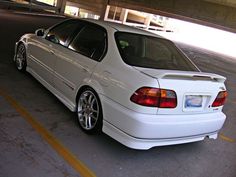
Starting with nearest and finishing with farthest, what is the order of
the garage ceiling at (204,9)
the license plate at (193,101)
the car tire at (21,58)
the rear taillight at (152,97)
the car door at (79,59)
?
1. the rear taillight at (152,97)
2. the license plate at (193,101)
3. the car door at (79,59)
4. the car tire at (21,58)
5. the garage ceiling at (204,9)

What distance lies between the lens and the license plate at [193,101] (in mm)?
3764

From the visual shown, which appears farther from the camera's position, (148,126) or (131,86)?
(131,86)

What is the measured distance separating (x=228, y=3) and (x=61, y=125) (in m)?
14.7

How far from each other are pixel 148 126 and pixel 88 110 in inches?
44.7

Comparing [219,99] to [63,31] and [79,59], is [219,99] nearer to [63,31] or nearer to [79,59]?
[79,59]

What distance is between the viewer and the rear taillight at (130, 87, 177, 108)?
350 centimetres

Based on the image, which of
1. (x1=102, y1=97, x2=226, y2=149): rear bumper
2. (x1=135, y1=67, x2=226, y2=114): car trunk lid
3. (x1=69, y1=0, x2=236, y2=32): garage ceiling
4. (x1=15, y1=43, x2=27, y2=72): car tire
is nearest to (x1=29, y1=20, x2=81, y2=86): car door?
(x1=15, y1=43, x2=27, y2=72): car tire

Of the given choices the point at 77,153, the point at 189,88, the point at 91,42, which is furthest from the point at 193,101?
the point at 91,42

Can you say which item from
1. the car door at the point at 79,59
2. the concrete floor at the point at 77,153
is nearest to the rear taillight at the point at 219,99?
the concrete floor at the point at 77,153

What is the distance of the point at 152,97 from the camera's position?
351 cm

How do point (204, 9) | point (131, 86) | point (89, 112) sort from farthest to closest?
point (204, 9) < point (89, 112) < point (131, 86)

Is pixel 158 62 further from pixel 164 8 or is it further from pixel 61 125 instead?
pixel 164 8

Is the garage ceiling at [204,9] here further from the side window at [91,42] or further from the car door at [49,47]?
the side window at [91,42]

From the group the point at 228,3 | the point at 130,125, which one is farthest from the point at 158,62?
the point at 228,3
